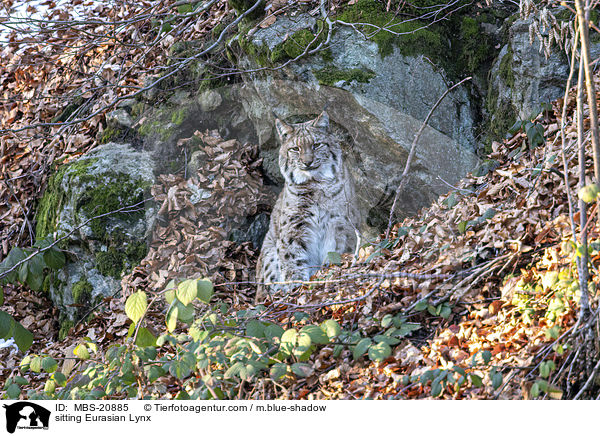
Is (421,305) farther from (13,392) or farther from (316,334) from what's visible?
(13,392)

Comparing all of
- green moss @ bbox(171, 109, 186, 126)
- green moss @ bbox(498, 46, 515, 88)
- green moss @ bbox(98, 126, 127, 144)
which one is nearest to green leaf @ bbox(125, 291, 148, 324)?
green moss @ bbox(498, 46, 515, 88)

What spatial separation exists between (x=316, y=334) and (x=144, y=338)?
1092 mm

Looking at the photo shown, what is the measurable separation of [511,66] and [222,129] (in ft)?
11.6

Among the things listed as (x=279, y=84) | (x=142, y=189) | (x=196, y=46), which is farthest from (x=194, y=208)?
(x=196, y=46)

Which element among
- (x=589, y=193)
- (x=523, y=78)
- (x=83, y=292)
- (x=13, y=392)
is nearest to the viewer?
(x=589, y=193)

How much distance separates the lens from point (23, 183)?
7500 millimetres

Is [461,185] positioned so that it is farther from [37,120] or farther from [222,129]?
[37,120]

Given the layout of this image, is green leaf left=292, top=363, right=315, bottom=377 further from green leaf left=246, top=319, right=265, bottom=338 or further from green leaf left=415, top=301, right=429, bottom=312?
green leaf left=415, top=301, right=429, bottom=312

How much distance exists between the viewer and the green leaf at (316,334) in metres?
2.92

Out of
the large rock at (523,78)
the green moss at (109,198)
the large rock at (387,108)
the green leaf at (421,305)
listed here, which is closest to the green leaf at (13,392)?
the green leaf at (421,305)

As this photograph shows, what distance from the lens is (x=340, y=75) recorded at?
566cm

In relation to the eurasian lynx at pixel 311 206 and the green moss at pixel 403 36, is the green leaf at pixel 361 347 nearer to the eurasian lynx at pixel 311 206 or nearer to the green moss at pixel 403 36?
the eurasian lynx at pixel 311 206

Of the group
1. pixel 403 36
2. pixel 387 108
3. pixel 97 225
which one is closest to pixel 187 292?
pixel 387 108

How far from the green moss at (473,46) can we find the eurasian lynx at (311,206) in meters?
1.67
